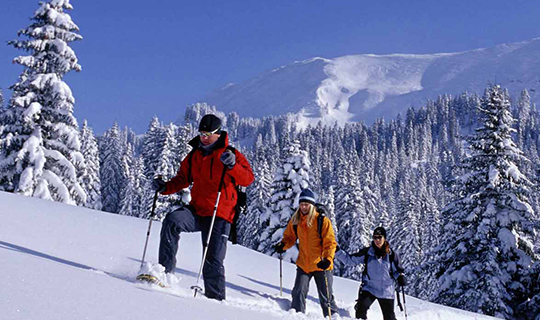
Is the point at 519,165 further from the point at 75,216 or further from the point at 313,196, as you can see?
the point at 75,216

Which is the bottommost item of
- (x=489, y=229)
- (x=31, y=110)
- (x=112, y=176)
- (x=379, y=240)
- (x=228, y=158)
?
(x=379, y=240)

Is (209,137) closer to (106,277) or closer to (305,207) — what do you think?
(106,277)

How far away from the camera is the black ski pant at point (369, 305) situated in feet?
25.7

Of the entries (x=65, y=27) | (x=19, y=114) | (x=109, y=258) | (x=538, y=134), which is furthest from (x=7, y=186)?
(x=538, y=134)

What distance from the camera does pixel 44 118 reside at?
21.0m

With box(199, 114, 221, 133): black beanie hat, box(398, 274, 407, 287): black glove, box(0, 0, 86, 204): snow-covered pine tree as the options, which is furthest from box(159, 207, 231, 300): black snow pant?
box(0, 0, 86, 204): snow-covered pine tree

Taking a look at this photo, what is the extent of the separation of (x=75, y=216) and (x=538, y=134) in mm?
196613

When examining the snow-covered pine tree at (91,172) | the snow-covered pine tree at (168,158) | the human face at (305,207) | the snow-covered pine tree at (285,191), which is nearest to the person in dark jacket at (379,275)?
the human face at (305,207)

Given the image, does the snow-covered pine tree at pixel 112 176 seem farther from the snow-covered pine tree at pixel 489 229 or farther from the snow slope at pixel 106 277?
the snow slope at pixel 106 277

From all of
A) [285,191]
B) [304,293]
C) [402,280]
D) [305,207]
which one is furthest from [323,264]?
[285,191]

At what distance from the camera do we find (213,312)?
180 inches

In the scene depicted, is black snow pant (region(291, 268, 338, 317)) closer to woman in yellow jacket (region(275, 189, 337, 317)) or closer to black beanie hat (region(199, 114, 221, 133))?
woman in yellow jacket (region(275, 189, 337, 317))

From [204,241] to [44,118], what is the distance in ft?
59.0

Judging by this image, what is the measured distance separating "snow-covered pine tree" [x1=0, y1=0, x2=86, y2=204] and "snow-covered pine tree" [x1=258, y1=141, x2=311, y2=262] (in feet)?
35.8
